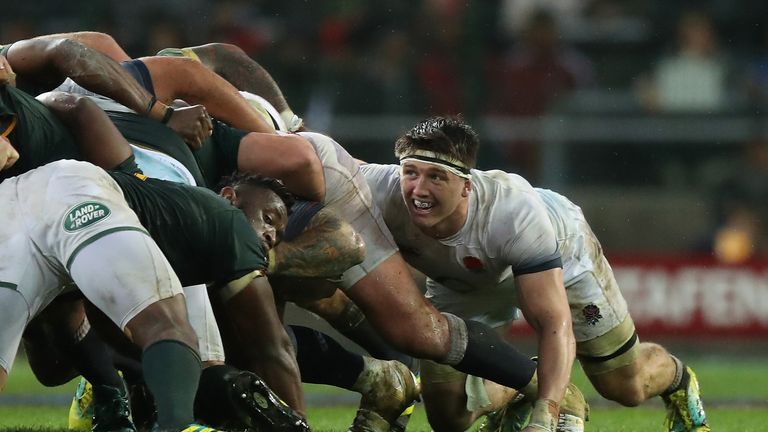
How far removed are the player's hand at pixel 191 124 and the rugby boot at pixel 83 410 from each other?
1.39 m

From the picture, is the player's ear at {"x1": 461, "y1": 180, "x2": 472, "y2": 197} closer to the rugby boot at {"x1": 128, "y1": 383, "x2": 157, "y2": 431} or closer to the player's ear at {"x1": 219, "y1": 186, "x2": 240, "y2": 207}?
the player's ear at {"x1": 219, "y1": 186, "x2": 240, "y2": 207}

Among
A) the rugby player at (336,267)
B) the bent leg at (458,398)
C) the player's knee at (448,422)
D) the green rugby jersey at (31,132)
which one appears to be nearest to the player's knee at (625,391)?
the bent leg at (458,398)

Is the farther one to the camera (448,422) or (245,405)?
(448,422)

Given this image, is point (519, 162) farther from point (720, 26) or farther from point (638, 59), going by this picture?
point (720, 26)

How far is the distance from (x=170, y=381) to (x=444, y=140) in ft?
6.92

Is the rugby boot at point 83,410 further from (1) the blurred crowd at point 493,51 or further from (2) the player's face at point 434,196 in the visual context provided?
(1) the blurred crowd at point 493,51

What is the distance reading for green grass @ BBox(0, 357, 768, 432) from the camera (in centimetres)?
673

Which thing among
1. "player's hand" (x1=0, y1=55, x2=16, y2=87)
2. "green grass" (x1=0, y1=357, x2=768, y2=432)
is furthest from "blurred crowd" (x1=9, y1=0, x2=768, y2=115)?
"player's hand" (x1=0, y1=55, x2=16, y2=87)

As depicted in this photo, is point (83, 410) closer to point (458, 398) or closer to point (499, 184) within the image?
point (458, 398)

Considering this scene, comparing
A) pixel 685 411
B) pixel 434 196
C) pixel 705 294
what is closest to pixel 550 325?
pixel 434 196

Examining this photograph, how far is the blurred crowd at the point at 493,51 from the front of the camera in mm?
12602

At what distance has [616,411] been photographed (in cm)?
802

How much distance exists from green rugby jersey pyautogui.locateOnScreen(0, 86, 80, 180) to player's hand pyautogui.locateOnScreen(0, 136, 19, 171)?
6.4 inches

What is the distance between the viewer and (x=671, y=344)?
40.5 ft
